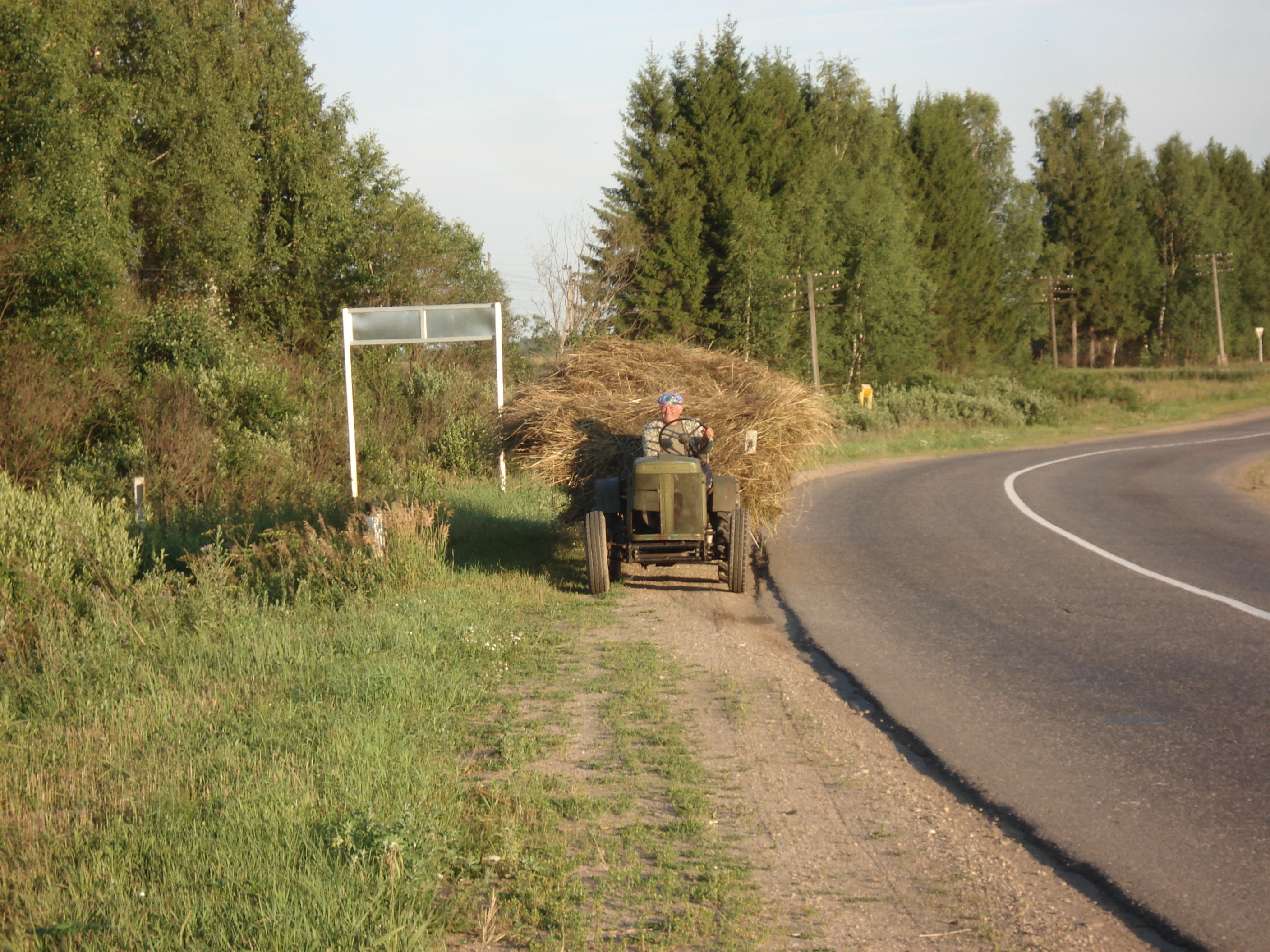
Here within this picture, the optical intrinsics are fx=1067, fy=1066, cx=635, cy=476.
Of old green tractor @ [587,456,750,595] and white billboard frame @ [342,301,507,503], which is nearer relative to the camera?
old green tractor @ [587,456,750,595]

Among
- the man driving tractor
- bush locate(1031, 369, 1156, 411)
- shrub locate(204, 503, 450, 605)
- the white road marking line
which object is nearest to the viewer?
the white road marking line

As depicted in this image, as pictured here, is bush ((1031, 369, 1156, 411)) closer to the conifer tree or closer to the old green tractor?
the conifer tree

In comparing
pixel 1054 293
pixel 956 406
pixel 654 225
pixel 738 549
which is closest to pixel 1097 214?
pixel 1054 293

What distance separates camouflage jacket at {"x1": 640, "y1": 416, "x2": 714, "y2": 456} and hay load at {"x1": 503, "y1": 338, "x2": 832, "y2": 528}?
399 mm

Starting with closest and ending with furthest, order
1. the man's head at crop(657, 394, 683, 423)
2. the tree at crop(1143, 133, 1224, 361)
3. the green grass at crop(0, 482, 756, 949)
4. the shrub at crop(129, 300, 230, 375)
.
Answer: the green grass at crop(0, 482, 756, 949)
the man's head at crop(657, 394, 683, 423)
the shrub at crop(129, 300, 230, 375)
the tree at crop(1143, 133, 1224, 361)

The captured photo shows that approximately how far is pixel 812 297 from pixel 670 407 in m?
32.8

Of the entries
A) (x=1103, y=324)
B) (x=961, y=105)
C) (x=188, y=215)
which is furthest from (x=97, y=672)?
(x=1103, y=324)

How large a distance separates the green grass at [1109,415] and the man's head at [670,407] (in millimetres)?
13493

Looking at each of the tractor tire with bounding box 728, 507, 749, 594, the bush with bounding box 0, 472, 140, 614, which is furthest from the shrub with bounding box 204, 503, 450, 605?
the tractor tire with bounding box 728, 507, 749, 594

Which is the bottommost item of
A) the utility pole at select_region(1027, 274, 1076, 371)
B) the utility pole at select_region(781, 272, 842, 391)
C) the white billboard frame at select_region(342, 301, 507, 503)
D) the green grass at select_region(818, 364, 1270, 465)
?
the green grass at select_region(818, 364, 1270, 465)

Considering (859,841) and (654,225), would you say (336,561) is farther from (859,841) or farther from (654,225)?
(654,225)

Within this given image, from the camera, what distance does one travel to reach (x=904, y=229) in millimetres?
53031

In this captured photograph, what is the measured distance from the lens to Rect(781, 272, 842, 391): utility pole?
42.0 metres

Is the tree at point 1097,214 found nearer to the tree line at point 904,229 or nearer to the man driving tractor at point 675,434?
the tree line at point 904,229
